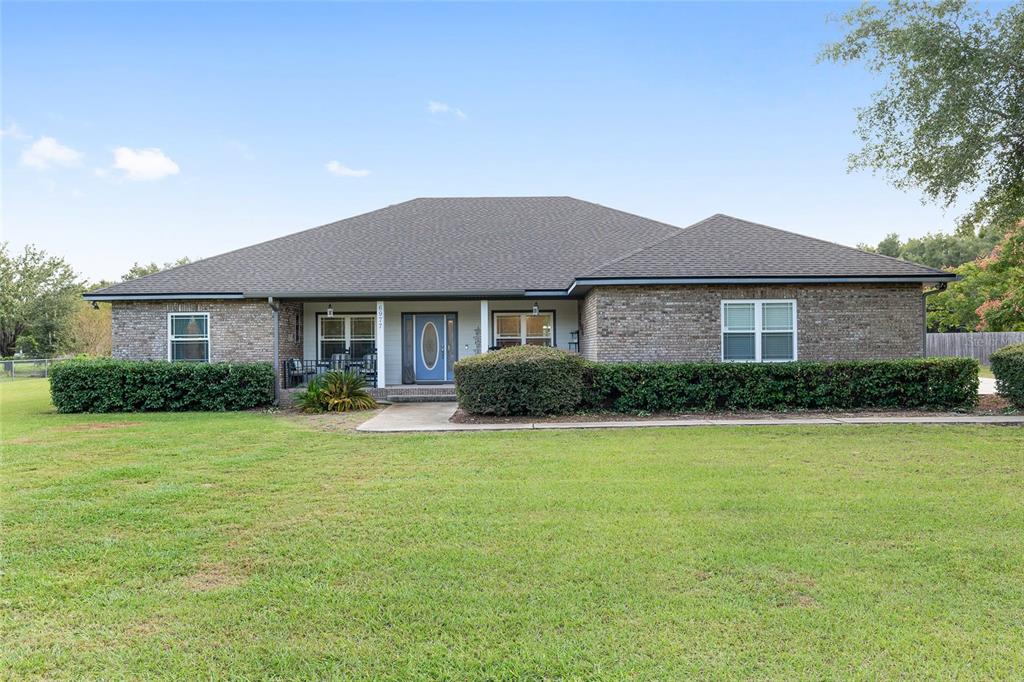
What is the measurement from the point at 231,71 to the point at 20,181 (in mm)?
5618

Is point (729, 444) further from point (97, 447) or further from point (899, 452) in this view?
point (97, 447)

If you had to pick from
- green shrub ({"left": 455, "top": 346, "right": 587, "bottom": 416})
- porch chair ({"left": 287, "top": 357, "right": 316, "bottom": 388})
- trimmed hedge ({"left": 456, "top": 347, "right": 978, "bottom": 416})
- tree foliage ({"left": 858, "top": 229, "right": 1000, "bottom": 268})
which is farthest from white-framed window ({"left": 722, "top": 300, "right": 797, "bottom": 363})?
tree foliage ({"left": 858, "top": 229, "right": 1000, "bottom": 268})

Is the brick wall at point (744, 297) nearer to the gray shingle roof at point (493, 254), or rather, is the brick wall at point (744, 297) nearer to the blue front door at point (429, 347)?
the gray shingle roof at point (493, 254)

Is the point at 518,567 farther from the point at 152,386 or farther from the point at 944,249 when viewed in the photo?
the point at 944,249

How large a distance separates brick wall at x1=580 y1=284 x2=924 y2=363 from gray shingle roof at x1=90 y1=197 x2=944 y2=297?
52 centimetres

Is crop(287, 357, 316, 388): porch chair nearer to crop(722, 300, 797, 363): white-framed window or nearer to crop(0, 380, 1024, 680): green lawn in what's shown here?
crop(0, 380, 1024, 680): green lawn

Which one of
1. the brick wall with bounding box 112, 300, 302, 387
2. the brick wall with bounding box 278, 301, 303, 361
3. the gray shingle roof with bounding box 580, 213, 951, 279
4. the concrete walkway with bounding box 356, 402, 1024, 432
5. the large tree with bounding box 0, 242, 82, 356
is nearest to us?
the concrete walkway with bounding box 356, 402, 1024, 432

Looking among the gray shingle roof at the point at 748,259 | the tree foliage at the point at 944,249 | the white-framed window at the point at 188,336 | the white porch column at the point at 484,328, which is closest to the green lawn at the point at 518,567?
the gray shingle roof at the point at 748,259

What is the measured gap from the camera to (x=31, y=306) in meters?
42.9

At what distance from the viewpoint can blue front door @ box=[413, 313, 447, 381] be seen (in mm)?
17375

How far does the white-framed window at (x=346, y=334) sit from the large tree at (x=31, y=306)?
122ft

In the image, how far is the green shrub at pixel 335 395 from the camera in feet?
42.6

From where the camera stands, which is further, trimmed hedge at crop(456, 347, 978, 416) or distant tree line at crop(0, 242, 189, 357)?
distant tree line at crop(0, 242, 189, 357)

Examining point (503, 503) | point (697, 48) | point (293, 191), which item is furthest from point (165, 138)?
point (503, 503)
